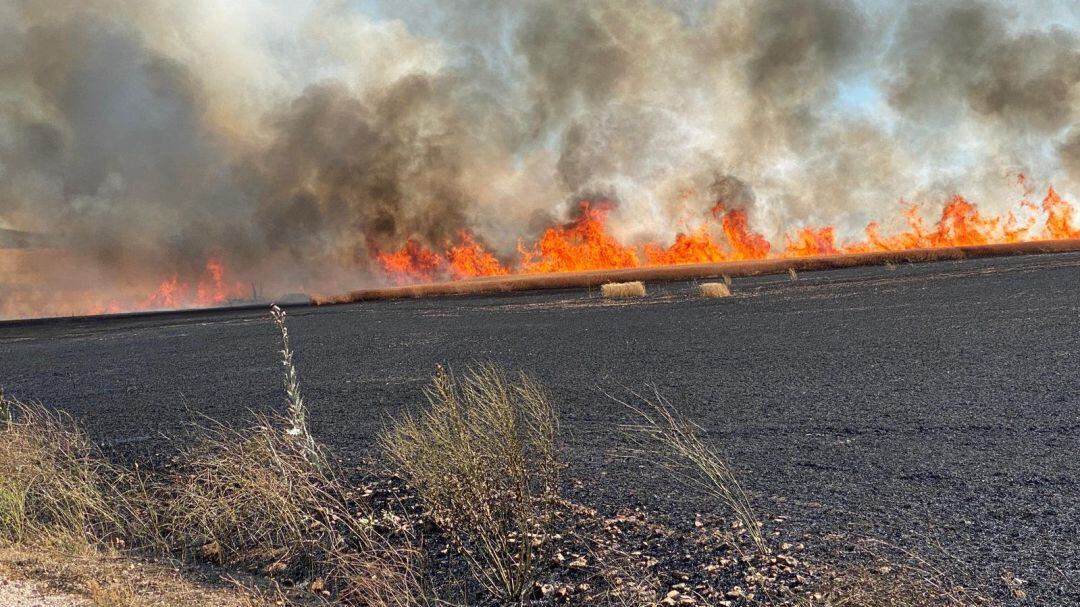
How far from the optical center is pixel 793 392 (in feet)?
30.4

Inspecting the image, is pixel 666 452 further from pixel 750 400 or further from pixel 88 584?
pixel 88 584

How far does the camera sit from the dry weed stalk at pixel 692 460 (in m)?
4.64

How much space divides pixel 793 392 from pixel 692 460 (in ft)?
13.2

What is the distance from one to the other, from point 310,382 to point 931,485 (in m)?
9.85

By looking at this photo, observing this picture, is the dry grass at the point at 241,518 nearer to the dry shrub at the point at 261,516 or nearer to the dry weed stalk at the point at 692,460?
the dry shrub at the point at 261,516

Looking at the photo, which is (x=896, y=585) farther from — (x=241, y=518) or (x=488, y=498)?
(x=241, y=518)

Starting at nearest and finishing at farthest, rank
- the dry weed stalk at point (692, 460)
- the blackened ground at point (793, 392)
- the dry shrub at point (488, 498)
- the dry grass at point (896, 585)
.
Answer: the dry grass at point (896, 585) → the dry shrub at point (488, 498) → the dry weed stalk at point (692, 460) → the blackened ground at point (793, 392)

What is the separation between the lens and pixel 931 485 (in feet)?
17.6

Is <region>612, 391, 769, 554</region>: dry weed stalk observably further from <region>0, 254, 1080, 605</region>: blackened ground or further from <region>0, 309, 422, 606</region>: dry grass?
<region>0, 309, 422, 606</region>: dry grass

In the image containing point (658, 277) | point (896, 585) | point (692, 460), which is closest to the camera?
point (896, 585)

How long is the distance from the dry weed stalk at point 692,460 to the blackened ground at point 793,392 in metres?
0.18

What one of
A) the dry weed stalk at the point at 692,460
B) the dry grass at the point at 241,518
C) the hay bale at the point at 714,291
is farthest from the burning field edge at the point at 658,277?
the dry grass at the point at 241,518

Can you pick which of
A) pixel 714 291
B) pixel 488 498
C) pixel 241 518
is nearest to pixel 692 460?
pixel 488 498

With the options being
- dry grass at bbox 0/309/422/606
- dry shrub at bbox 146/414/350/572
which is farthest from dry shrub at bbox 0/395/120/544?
dry shrub at bbox 146/414/350/572
